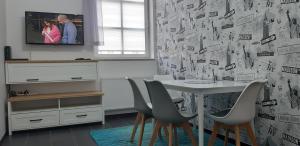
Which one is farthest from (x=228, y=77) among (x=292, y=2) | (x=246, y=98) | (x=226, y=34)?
(x=292, y=2)

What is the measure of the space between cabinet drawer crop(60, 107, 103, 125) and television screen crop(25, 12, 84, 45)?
1123 millimetres

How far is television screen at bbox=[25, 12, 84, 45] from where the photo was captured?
3.82m

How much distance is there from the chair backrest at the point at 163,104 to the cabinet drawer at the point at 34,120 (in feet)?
6.50

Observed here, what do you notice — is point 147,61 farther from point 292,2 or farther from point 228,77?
point 292,2

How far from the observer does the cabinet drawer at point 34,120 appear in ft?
11.3

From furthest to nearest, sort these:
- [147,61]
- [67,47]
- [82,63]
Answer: [147,61], [67,47], [82,63]

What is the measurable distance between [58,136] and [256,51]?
2.68m

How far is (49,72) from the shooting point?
12.2 ft

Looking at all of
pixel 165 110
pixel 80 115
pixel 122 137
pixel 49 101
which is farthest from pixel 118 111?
pixel 165 110

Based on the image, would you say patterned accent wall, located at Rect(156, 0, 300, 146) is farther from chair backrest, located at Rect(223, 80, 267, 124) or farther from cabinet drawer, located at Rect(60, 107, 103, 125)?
cabinet drawer, located at Rect(60, 107, 103, 125)

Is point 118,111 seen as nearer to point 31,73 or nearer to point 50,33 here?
point 31,73

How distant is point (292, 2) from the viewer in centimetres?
212

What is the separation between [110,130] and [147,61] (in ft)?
5.43

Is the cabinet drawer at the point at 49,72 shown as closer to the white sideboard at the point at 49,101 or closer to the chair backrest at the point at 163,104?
the white sideboard at the point at 49,101
